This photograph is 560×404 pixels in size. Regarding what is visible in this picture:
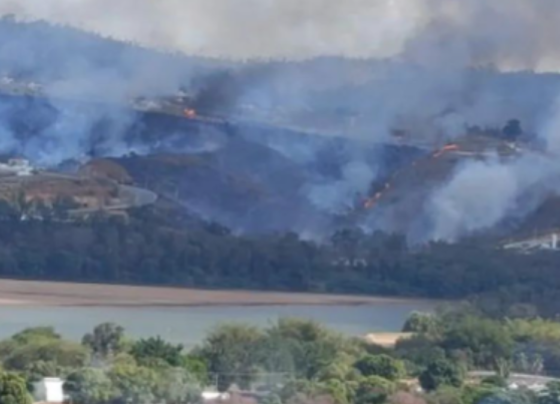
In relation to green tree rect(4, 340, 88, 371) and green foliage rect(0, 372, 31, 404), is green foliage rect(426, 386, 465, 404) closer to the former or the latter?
green tree rect(4, 340, 88, 371)

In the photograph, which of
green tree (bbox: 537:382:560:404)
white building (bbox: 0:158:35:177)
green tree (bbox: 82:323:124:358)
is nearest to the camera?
green tree (bbox: 537:382:560:404)

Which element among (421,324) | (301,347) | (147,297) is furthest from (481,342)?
(147,297)

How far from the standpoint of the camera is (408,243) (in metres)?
55.3

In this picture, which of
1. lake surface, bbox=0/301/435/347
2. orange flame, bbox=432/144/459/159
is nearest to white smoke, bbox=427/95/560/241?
orange flame, bbox=432/144/459/159

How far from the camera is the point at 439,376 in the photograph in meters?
36.8

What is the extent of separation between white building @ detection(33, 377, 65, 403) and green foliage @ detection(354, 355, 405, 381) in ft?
12.1

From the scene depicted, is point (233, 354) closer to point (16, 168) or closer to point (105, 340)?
point (105, 340)

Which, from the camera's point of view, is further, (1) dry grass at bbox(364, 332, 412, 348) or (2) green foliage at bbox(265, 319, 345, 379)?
(1) dry grass at bbox(364, 332, 412, 348)

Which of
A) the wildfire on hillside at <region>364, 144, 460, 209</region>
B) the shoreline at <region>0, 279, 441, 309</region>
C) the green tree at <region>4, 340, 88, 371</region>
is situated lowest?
the green tree at <region>4, 340, 88, 371</region>

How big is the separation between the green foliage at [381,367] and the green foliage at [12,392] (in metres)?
4.96

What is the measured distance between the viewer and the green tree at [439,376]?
36.8 metres

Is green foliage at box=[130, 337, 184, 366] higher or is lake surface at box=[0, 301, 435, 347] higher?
lake surface at box=[0, 301, 435, 347]

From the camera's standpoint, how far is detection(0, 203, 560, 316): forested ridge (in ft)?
172

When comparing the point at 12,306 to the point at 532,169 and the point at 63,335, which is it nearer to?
the point at 63,335
